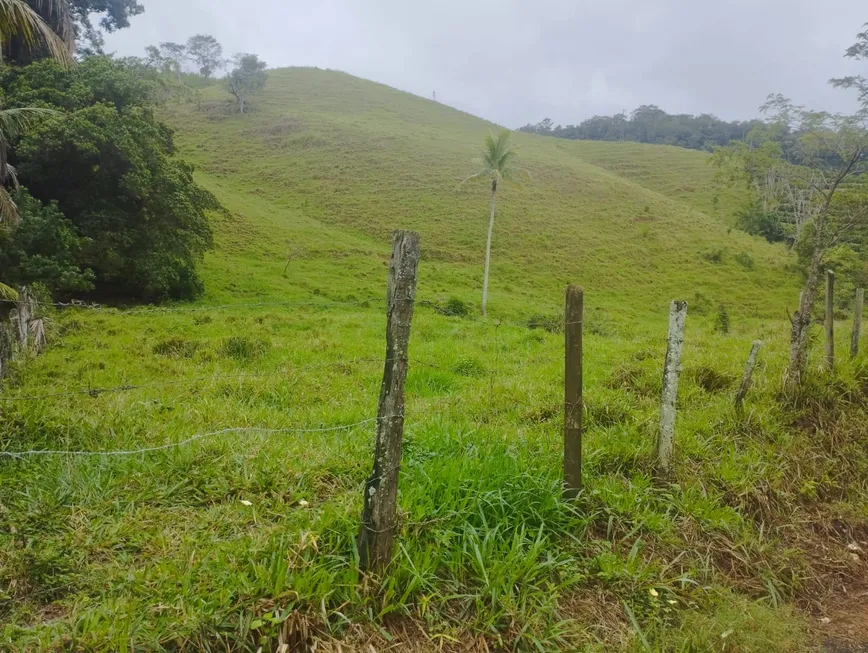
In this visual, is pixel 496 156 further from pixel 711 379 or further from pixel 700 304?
pixel 711 379

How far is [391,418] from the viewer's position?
10.5ft

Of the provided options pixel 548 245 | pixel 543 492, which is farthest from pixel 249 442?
pixel 548 245

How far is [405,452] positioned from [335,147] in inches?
2279

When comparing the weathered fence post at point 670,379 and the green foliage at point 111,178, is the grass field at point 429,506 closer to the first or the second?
the weathered fence post at point 670,379

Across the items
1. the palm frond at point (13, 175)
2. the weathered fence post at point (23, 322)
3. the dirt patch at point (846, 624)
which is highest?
the palm frond at point (13, 175)

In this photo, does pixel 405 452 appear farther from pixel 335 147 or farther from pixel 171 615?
pixel 335 147

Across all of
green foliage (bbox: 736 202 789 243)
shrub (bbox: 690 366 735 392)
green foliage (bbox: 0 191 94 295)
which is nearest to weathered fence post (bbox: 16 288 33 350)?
green foliage (bbox: 0 191 94 295)

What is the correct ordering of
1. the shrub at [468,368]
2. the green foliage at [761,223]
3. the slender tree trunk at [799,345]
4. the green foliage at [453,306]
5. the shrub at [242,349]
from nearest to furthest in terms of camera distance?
the slender tree trunk at [799,345], the shrub at [468,368], the shrub at [242,349], the green foliage at [453,306], the green foliage at [761,223]

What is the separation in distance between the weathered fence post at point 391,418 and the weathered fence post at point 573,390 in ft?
5.12

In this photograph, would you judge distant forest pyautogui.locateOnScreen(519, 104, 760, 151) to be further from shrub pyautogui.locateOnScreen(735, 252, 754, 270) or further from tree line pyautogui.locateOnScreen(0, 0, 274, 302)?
tree line pyautogui.locateOnScreen(0, 0, 274, 302)

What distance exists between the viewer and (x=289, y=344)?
42.1 feet

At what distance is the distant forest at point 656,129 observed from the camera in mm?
109938

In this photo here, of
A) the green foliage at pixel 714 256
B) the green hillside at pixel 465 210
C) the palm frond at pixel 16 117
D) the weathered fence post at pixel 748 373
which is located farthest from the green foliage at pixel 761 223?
the palm frond at pixel 16 117

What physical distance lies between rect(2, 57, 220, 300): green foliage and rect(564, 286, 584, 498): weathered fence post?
1995 centimetres
